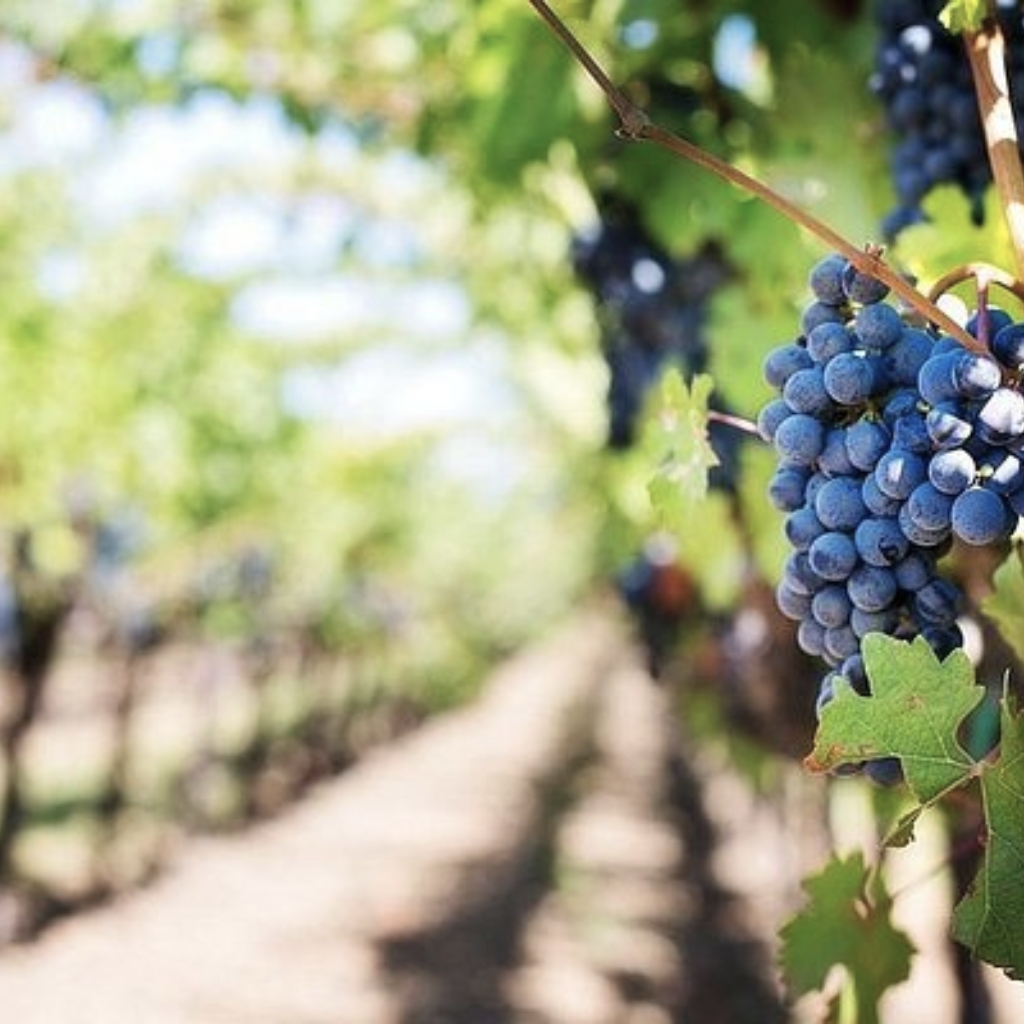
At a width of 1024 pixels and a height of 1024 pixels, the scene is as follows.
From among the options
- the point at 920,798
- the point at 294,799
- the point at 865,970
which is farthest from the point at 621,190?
the point at 294,799

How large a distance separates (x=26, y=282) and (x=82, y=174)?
66cm

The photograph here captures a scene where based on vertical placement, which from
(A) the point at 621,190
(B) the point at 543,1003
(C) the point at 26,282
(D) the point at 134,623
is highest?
(C) the point at 26,282

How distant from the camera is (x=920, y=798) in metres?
1.07

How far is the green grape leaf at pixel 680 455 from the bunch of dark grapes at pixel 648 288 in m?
1.15

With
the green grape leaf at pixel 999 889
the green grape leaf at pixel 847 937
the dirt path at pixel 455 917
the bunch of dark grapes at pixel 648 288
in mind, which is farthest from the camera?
the dirt path at pixel 455 917

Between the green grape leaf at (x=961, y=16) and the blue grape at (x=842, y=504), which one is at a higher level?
the green grape leaf at (x=961, y=16)

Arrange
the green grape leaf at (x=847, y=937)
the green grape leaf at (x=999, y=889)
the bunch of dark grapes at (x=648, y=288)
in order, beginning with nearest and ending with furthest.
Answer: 1. the green grape leaf at (x=999, y=889)
2. the green grape leaf at (x=847, y=937)
3. the bunch of dark grapes at (x=648, y=288)

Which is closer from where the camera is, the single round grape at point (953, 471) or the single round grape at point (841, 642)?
the single round grape at point (953, 471)

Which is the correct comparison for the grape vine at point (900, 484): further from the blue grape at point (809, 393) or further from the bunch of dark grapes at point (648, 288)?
the bunch of dark grapes at point (648, 288)

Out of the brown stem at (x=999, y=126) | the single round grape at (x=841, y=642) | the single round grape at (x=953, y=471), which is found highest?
the brown stem at (x=999, y=126)

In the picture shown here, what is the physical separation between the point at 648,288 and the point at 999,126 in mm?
1564

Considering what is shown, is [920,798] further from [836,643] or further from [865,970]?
[865,970]

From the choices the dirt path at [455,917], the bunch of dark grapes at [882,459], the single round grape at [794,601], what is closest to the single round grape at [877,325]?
the bunch of dark grapes at [882,459]

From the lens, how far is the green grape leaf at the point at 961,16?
1240 millimetres
